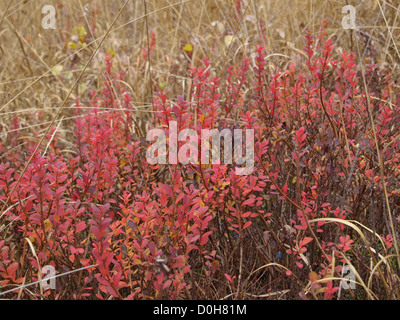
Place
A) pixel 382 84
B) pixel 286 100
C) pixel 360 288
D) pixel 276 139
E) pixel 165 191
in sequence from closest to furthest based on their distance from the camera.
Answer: pixel 165 191, pixel 360 288, pixel 276 139, pixel 286 100, pixel 382 84

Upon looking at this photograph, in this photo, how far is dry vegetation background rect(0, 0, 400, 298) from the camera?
3006 millimetres

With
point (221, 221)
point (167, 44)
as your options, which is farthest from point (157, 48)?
point (221, 221)

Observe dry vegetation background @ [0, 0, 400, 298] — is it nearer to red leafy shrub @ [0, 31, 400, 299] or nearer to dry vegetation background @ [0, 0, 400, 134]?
dry vegetation background @ [0, 0, 400, 134]

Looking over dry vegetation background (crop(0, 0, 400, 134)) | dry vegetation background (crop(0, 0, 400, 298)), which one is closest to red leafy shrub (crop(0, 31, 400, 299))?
dry vegetation background (crop(0, 0, 400, 298))

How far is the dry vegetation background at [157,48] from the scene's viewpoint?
301 centimetres

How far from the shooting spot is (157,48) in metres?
3.30

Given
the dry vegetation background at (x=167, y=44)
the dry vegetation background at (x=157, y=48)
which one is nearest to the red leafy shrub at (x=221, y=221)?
the dry vegetation background at (x=157, y=48)

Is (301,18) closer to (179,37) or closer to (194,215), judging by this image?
(179,37)

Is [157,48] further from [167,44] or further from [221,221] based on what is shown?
[221,221]
